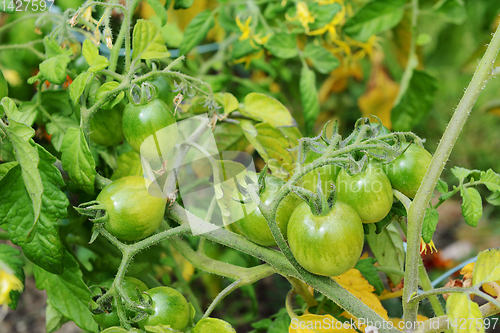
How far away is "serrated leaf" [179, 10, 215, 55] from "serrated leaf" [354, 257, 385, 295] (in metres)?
0.46

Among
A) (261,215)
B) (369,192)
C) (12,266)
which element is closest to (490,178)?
(369,192)

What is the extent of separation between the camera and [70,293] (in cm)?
52

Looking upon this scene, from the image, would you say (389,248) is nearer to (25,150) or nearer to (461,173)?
(461,173)

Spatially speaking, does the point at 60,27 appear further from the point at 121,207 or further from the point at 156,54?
the point at 121,207

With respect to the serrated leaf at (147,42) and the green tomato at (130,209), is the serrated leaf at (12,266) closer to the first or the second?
the green tomato at (130,209)

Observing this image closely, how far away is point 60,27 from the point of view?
0.54 meters

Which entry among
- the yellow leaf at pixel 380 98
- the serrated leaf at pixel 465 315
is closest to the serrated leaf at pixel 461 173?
the serrated leaf at pixel 465 315

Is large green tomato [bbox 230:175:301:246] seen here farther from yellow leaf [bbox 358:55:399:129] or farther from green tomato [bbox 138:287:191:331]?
yellow leaf [bbox 358:55:399:129]

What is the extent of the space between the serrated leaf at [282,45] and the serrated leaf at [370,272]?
1.27ft

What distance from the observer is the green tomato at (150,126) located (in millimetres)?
438

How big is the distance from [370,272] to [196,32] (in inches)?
20.0

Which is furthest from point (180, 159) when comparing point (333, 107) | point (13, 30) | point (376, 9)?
point (333, 107)

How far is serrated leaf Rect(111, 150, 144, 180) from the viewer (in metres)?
0.54

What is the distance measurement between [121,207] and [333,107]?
1.26 metres
